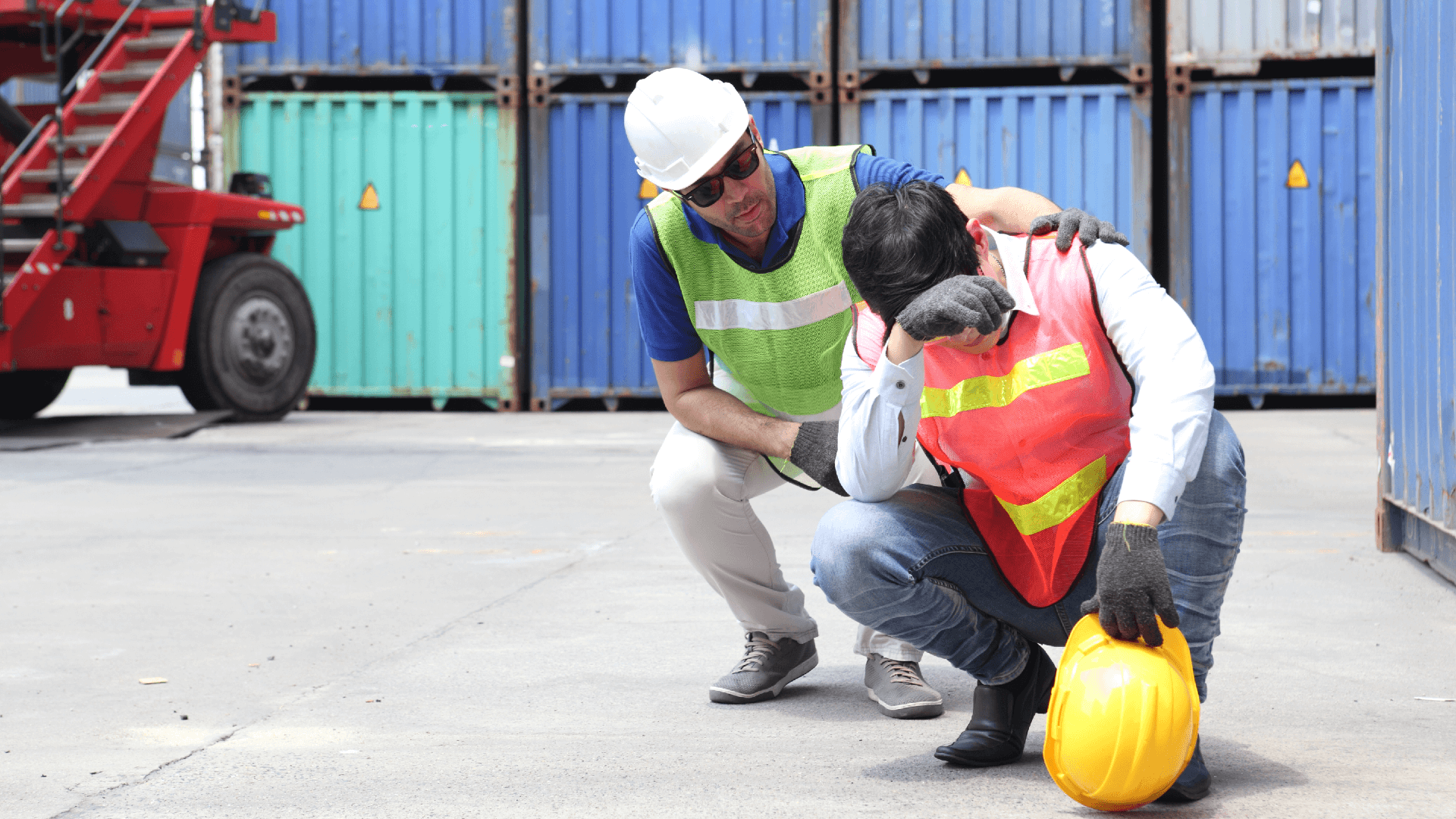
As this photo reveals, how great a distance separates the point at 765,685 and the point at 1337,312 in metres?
9.88

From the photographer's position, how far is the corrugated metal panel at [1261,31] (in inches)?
457

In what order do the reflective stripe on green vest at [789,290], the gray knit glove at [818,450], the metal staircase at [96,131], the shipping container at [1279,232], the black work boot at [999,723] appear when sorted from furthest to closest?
the shipping container at [1279,232] < the metal staircase at [96,131] < the reflective stripe on green vest at [789,290] < the gray knit glove at [818,450] < the black work boot at [999,723]

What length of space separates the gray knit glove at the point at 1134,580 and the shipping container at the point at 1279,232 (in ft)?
33.1

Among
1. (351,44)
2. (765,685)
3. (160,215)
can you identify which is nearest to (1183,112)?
(351,44)

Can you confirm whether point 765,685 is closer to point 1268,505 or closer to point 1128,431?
point 1128,431

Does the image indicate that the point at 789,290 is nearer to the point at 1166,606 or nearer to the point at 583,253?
the point at 1166,606

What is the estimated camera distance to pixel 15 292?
9008 millimetres

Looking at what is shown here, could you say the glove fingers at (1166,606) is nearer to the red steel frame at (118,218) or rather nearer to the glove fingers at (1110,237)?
the glove fingers at (1110,237)

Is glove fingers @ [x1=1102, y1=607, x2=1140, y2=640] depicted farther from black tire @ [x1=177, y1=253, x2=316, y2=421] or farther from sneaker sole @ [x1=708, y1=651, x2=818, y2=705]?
black tire @ [x1=177, y1=253, x2=316, y2=421]

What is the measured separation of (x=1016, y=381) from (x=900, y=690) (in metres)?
0.87

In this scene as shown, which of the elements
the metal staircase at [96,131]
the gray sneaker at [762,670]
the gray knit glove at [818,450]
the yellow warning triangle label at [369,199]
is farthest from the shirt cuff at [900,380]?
the yellow warning triangle label at [369,199]

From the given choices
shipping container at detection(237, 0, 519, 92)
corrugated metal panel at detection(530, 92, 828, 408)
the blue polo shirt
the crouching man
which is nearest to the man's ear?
the crouching man

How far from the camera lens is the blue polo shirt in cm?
321

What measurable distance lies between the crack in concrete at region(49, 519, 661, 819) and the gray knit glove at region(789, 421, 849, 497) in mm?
1164
